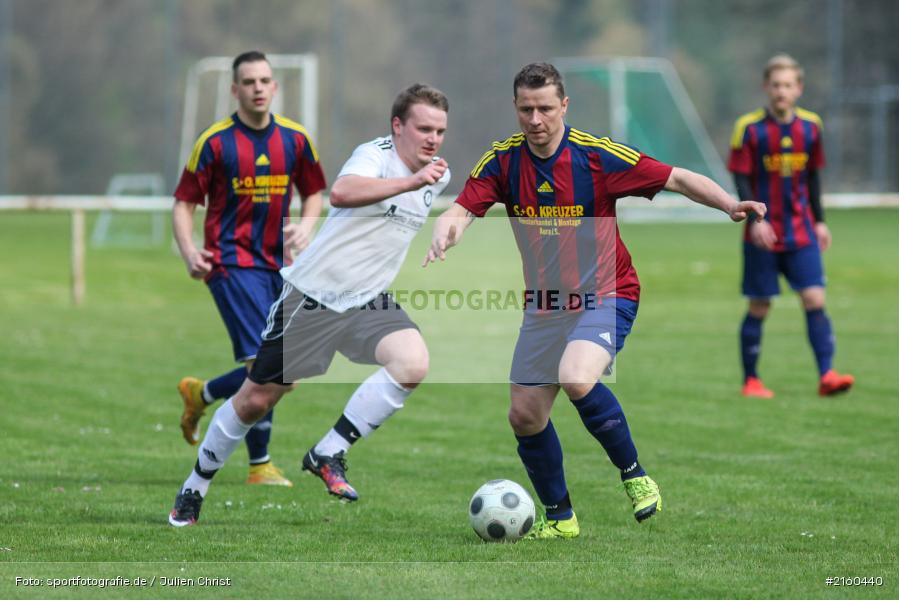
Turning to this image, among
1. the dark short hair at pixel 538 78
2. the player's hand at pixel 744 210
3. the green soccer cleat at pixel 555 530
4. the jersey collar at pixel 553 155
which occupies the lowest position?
the green soccer cleat at pixel 555 530

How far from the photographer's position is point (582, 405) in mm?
5531

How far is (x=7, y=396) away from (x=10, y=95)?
946 inches

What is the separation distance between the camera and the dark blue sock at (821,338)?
1008 cm

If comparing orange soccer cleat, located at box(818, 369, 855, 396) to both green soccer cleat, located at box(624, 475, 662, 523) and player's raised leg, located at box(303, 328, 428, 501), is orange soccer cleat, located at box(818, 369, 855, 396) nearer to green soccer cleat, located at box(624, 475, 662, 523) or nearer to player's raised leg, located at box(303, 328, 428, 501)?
green soccer cleat, located at box(624, 475, 662, 523)

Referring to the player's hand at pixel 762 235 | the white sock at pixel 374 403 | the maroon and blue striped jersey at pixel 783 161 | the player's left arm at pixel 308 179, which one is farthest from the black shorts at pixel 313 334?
the maroon and blue striped jersey at pixel 783 161

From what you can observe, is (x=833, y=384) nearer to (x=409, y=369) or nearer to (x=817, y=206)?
(x=817, y=206)

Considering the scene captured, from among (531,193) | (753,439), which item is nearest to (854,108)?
(753,439)

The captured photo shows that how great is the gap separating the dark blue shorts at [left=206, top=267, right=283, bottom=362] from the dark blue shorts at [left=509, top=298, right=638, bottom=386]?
1829mm

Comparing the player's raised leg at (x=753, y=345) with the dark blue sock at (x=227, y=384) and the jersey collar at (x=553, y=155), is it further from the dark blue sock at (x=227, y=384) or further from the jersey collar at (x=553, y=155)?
the jersey collar at (x=553, y=155)

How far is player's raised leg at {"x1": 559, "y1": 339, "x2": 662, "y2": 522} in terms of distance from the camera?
543 cm

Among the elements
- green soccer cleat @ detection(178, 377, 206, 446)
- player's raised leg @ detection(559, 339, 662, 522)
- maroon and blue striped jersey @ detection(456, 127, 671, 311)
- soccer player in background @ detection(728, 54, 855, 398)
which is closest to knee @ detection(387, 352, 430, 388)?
maroon and blue striped jersey @ detection(456, 127, 671, 311)

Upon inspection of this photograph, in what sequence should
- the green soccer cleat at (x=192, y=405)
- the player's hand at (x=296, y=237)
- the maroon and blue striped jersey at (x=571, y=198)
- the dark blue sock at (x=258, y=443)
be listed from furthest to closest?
the green soccer cleat at (x=192, y=405)
the dark blue sock at (x=258, y=443)
the player's hand at (x=296, y=237)
the maroon and blue striped jersey at (x=571, y=198)

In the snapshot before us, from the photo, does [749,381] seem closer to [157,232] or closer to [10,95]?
[157,232]

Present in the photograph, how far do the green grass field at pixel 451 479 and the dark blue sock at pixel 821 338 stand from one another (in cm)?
30
